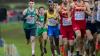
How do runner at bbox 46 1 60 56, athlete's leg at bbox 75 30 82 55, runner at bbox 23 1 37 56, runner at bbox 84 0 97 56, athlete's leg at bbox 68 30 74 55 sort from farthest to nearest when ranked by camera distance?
runner at bbox 23 1 37 56 → runner at bbox 46 1 60 56 → athlete's leg at bbox 68 30 74 55 → runner at bbox 84 0 97 56 → athlete's leg at bbox 75 30 82 55

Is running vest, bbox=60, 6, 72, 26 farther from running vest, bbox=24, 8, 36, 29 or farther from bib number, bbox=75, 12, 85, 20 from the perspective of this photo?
running vest, bbox=24, 8, 36, 29

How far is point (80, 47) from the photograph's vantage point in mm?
19359

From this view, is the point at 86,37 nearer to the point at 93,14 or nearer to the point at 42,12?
the point at 93,14

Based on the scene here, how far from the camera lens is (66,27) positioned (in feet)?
65.7

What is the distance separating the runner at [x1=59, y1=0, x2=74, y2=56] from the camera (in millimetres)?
19609

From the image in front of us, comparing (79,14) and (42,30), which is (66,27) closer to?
(79,14)

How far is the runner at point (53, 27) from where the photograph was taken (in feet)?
67.9

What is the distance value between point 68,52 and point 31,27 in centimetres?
274

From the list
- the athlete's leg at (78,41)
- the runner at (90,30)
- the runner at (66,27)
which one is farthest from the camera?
the runner at (66,27)

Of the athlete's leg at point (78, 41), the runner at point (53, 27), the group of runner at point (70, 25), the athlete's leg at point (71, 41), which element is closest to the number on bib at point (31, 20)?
the group of runner at point (70, 25)

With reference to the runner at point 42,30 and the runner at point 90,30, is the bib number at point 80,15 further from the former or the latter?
the runner at point 42,30

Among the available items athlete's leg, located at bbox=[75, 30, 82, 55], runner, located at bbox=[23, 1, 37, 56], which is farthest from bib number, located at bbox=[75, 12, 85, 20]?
runner, located at bbox=[23, 1, 37, 56]

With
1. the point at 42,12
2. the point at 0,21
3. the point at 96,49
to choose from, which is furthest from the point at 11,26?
the point at 96,49

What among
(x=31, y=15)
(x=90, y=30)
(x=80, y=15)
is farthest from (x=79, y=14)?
(x=31, y=15)
